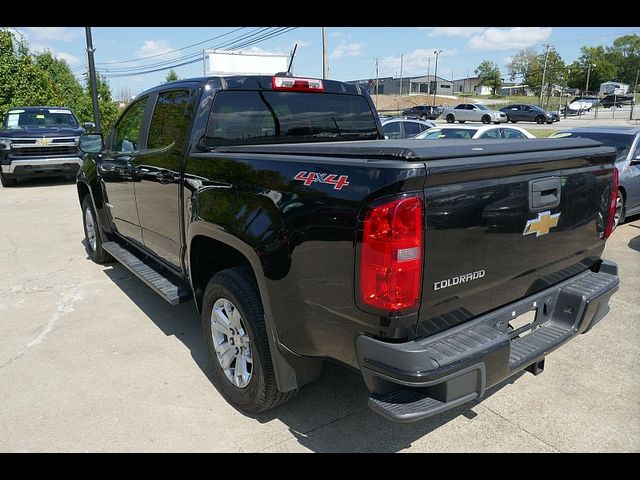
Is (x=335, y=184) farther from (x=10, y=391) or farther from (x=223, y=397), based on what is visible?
(x=10, y=391)

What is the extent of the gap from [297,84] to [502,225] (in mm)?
2193

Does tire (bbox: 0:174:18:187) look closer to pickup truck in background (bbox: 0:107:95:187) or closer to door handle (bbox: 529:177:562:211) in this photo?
pickup truck in background (bbox: 0:107:95:187)

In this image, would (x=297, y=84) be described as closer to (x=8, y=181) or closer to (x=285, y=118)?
(x=285, y=118)

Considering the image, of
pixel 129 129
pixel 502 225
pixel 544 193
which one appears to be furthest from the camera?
pixel 129 129

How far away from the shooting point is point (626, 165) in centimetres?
727

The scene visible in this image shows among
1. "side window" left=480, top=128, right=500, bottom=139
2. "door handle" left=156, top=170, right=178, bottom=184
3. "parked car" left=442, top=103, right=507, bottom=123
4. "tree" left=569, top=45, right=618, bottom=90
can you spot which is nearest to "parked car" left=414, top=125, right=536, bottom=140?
"side window" left=480, top=128, right=500, bottom=139

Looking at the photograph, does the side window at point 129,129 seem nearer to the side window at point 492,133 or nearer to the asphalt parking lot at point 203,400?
the asphalt parking lot at point 203,400

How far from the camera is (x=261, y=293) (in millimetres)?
2602

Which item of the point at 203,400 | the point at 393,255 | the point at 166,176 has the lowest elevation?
the point at 203,400

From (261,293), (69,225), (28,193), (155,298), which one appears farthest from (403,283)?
(28,193)

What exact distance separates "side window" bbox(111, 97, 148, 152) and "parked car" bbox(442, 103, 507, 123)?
36402mm

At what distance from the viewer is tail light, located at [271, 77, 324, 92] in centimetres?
377

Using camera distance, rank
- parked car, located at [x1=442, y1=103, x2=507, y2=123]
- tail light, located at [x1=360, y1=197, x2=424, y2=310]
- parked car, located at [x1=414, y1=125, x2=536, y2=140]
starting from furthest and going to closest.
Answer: parked car, located at [x1=442, y1=103, x2=507, y2=123] < parked car, located at [x1=414, y1=125, x2=536, y2=140] < tail light, located at [x1=360, y1=197, x2=424, y2=310]

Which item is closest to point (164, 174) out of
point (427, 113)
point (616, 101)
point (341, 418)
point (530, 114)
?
point (341, 418)
